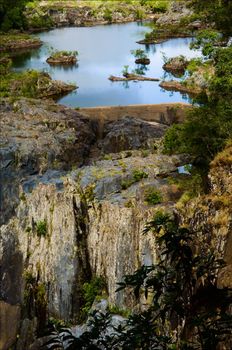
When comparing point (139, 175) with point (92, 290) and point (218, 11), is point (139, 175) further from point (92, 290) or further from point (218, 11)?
point (218, 11)

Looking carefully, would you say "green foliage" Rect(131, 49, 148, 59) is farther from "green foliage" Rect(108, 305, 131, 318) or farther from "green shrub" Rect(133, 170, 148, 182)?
"green foliage" Rect(108, 305, 131, 318)

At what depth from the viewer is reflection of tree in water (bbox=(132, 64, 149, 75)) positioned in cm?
4278

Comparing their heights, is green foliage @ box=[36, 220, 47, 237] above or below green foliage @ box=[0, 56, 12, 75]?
below

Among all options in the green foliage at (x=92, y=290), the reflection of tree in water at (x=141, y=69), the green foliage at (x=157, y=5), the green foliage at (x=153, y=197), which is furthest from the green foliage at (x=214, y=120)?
the green foliage at (x=157, y=5)

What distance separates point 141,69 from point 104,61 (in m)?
5.23

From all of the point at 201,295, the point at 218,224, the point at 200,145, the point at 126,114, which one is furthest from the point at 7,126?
the point at 201,295

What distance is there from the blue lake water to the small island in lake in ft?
2.41

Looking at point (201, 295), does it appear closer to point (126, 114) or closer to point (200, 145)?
point (200, 145)

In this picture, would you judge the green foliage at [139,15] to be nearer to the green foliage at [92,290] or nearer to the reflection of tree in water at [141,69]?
the reflection of tree in water at [141,69]

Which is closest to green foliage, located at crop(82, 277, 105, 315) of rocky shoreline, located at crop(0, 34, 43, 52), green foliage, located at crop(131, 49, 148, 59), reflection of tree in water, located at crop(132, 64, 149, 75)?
reflection of tree in water, located at crop(132, 64, 149, 75)

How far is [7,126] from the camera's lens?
25.6 metres

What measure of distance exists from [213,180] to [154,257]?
4024mm

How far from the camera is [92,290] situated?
57.1 ft

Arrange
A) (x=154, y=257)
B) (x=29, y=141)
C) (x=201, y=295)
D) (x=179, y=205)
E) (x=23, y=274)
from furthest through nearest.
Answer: (x=29, y=141) → (x=23, y=274) → (x=154, y=257) → (x=179, y=205) → (x=201, y=295)
